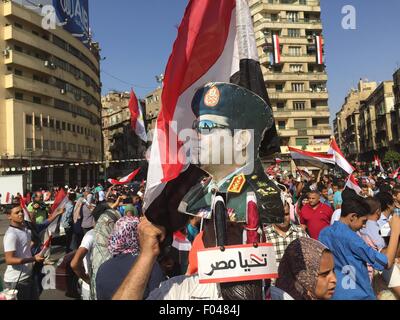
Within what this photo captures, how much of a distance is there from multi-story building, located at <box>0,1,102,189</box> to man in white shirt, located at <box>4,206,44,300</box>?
85.9ft

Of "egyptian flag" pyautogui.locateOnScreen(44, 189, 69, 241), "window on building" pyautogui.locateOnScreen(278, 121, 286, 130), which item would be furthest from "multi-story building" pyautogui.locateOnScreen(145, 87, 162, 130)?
"egyptian flag" pyautogui.locateOnScreen(44, 189, 69, 241)

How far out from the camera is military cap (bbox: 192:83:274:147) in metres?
2.36

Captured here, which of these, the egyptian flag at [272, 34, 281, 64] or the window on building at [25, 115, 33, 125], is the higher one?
the egyptian flag at [272, 34, 281, 64]

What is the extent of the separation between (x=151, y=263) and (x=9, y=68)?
4041cm

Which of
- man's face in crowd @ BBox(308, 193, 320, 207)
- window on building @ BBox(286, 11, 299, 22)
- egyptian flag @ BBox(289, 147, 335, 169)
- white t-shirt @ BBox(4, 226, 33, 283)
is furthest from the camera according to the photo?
window on building @ BBox(286, 11, 299, 22)

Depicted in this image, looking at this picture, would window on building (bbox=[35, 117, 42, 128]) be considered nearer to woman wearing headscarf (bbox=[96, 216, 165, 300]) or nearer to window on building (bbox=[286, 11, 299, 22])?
window on building (bbox=[286, 11, 299, 22])

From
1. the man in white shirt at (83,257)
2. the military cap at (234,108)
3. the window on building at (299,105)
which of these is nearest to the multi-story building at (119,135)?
the window on building at (299,105)

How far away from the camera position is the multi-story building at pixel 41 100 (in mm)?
36375

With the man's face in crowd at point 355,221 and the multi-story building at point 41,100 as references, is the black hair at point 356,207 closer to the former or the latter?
the man's face in crowd at point 355,221

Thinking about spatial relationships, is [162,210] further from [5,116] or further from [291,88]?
[291,88]

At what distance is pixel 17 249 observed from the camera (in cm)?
473

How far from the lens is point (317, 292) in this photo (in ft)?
7.28

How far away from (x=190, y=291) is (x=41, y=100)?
1709 inches
